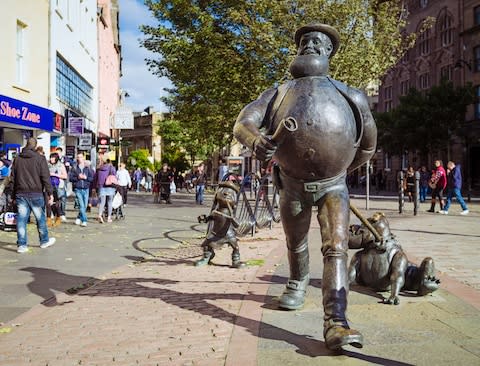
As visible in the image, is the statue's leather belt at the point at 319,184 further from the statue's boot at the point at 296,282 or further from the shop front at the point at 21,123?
the shop front at the point at 21,123

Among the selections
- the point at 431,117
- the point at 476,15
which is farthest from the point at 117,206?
the point at 476,15

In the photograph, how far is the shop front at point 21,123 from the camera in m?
14.6

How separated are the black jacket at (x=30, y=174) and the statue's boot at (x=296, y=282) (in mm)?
5862

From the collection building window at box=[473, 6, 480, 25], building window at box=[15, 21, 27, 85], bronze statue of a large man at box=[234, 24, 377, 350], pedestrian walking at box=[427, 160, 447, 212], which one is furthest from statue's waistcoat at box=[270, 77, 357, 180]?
building window at box=[473, 6, 480, 25]

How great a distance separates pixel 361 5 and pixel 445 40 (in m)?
29.7

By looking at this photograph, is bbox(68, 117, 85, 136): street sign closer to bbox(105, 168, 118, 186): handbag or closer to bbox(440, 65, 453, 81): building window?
bbox(105, 168, 118, 186): handbag

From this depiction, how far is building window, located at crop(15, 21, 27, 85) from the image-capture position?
55.8 feet

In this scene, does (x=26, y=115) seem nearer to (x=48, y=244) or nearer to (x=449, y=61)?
(x=48, y=244)

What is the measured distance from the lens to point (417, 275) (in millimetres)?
4938

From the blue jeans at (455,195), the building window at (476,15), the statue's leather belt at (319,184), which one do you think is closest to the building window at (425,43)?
the building window at (476,15)

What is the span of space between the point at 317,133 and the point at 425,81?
154 feet

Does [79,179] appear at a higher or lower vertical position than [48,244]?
higher

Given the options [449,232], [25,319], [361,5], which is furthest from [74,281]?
A: [361,5]

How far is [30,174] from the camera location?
29.2 feet
